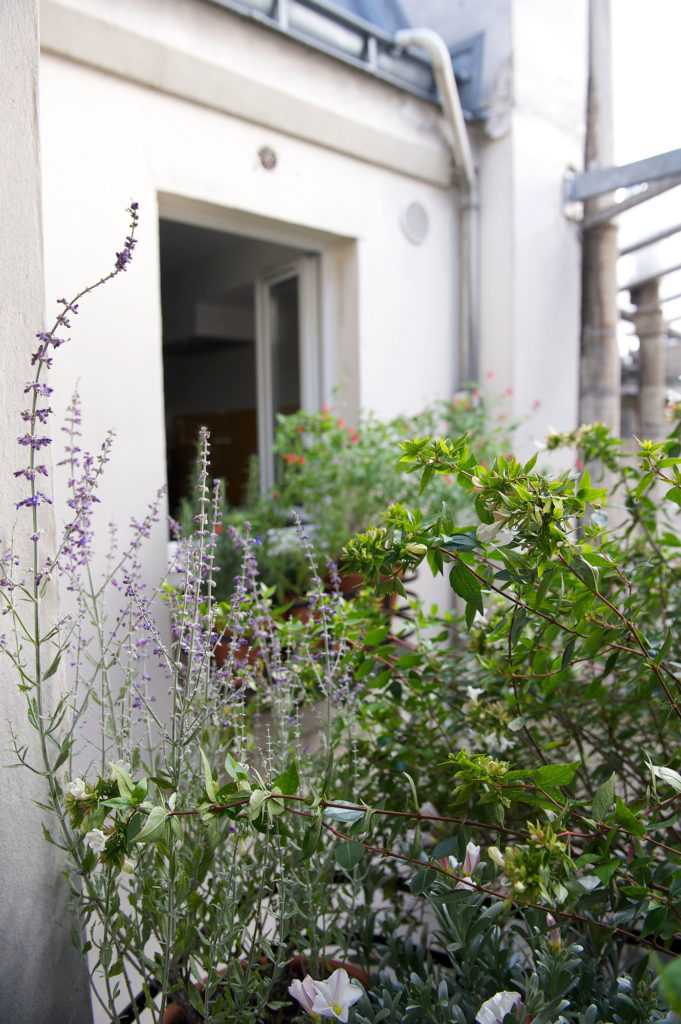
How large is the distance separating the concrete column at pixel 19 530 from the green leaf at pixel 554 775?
3.13ft

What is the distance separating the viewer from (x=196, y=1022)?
1.59 meters

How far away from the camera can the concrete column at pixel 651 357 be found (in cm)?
702

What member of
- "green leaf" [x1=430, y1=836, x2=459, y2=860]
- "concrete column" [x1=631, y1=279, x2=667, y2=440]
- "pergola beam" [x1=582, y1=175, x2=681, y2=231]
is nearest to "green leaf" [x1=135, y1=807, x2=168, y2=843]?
"green leaf" [x1=430, y1=836, x2=459, y2=860]

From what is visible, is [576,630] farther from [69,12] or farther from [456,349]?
[456,349]

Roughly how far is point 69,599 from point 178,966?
144cm

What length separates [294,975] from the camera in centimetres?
169

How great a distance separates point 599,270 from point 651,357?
7.30ft

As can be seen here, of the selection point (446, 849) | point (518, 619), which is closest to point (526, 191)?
point (518, 619)

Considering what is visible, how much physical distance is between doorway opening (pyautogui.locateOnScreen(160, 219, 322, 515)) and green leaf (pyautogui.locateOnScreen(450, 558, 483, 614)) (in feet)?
2.58

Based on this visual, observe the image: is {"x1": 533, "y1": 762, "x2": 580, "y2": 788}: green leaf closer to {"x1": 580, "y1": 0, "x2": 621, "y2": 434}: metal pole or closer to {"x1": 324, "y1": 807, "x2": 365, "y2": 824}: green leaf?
{"x1": 324, "y1": 807, "x2": 365, "y2": 824}: green leaf

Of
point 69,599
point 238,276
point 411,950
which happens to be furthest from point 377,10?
point 411,950

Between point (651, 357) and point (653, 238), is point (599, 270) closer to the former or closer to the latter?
point (653, 238)

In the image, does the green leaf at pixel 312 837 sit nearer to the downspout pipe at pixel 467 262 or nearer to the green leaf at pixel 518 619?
the green leaf at pixel 518 619

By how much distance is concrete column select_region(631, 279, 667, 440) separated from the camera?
7.02 meters
